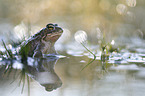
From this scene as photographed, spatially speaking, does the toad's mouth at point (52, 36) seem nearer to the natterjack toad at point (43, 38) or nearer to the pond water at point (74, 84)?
the natterjack toad at point (43, 38)

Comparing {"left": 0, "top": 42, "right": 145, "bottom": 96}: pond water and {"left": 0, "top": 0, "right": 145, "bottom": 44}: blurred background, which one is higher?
{"left": 0, "top": 0, "right": 145, "bottom": 44}: blurred background

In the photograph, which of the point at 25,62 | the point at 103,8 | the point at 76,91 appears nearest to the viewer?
the point at 76,91

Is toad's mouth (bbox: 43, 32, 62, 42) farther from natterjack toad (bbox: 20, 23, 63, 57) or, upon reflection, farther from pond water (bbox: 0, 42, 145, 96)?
pond water (bbox: 0, 42, 145, 96)

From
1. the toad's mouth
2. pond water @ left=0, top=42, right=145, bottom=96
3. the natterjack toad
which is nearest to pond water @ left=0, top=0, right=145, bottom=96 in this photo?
pond water @ left=0, top=42, right=145, bottom=96

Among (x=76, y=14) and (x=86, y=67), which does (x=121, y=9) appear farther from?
(x=86, y=67)

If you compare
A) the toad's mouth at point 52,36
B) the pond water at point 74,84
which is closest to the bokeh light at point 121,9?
the toad's mouth at point 52,36

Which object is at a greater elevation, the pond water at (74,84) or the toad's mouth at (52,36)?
the toad's mouth at (52,36)

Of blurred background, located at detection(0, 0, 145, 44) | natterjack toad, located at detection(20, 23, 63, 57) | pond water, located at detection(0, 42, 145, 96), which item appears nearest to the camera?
pond water, located at detection(0, 42, 145, 96)

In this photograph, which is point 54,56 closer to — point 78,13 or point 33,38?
point 33,38

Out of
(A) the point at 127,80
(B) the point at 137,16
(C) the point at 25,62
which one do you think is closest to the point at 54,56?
(C) the point at 25,62
